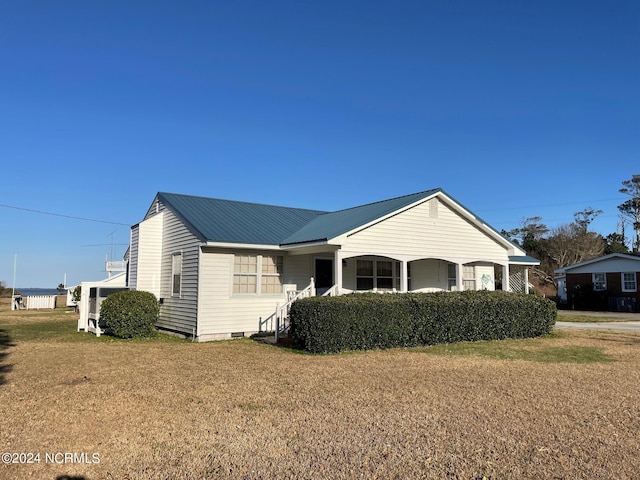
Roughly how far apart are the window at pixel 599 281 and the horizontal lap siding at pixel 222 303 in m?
25.5

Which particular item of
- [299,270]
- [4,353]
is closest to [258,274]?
[299,270]

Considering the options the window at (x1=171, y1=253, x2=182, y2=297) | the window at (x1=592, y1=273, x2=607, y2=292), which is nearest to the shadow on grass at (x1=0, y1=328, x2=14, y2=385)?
the window at (x1=171, y1=253, x2=182, y2=297)

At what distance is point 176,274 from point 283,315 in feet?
13.0

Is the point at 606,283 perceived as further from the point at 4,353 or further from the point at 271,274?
the point at 4,353

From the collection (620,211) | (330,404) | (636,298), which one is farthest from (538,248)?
(330,404)

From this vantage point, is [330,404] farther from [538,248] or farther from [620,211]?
[620,211]

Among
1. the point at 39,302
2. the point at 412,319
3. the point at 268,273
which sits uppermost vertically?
the point at 268,273

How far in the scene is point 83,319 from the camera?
1775cm

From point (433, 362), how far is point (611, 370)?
11.4 ft

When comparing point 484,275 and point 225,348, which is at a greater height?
point 484,275

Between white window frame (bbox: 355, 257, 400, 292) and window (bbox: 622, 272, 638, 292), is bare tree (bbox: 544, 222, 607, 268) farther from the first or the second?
white window frame (bbox: 355, 257, 400, 292)

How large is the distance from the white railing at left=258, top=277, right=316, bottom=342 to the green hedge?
5.61 feet

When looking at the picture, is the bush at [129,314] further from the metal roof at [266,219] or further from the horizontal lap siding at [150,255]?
the metal roof at [266,219]

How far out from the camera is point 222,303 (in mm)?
14898
